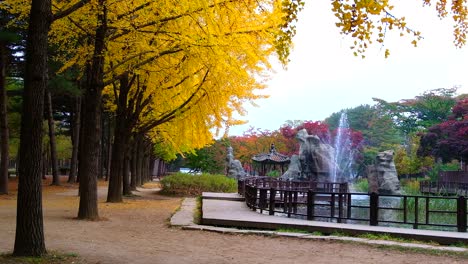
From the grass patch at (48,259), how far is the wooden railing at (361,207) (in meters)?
7.17

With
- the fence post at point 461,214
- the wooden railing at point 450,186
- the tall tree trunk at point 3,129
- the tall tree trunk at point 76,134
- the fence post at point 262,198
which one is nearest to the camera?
the fence post at point 461,214

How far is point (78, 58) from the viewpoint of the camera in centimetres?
1509

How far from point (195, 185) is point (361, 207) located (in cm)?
1637

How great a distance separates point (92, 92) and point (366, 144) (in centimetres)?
4741

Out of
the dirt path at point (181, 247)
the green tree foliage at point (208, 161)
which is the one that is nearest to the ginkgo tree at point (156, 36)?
the dirt path at point (181, 247)

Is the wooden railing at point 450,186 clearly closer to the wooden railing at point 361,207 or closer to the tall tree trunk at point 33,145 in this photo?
the wooden railing at point 361,207

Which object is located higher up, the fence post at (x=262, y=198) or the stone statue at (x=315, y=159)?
the stone statue at (x=315, y=159)

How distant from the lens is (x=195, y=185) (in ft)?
91.6

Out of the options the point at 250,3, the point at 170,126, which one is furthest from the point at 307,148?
the point at 250,3

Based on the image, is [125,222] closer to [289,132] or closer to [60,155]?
[289,132]

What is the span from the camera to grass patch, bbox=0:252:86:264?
21.9 ft

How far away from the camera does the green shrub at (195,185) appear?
1099 inches

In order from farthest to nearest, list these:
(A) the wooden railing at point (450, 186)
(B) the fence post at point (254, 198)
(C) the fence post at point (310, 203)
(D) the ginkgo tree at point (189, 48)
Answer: (A) the wooden railing at point (450, 186) → (B) the fence post at point (254, 198) → (C) the fence post at point (310, 203) → (D) the ginkgo tree at point (189, 48)

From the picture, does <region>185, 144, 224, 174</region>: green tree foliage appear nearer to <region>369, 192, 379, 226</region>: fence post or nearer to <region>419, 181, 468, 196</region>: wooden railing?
<region>419, 181, 468, 196</region>: wooden railing
